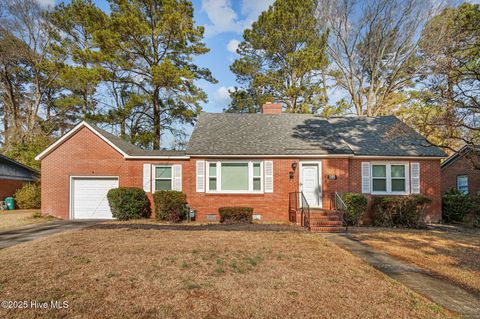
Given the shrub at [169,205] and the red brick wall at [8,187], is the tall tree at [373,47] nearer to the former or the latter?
the shrub at [169,205]

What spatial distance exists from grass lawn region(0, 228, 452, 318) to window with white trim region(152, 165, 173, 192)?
6.29m

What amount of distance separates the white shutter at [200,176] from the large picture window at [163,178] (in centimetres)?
175

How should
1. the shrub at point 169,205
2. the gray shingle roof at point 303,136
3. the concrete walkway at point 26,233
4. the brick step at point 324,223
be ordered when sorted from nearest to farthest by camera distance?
the concrete walkway at point 26,233 → the brick step at point 324,223 → the shrub at point 169,205 → the gray shingle roof at point 303,136

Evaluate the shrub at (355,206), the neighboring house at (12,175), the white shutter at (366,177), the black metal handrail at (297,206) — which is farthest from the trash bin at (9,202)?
the white shutter at (366,177)

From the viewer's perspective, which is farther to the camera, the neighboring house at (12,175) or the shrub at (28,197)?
the neighboring house at (12,175)

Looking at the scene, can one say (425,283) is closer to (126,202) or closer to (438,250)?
(438,250)

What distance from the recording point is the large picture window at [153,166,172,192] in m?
13.5

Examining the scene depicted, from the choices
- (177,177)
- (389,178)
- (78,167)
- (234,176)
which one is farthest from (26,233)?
(389,178)

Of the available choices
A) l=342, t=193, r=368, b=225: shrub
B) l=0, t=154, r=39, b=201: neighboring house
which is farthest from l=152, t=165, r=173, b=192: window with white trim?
l=0, t=154, r=39, b=201: neighboring house

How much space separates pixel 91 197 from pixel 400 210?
15184 millimetres

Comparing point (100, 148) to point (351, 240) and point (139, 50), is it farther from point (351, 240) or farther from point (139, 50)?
point (351, 240)

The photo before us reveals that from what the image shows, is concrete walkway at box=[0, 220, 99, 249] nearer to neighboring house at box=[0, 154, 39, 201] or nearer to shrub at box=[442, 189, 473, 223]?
neighboring house at box=[0, 154, 39, 201]

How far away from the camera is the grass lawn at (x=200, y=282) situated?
3600mm

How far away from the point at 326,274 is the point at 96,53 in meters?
20.3
